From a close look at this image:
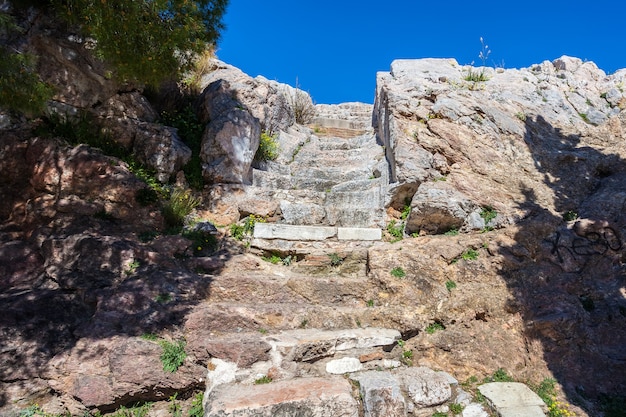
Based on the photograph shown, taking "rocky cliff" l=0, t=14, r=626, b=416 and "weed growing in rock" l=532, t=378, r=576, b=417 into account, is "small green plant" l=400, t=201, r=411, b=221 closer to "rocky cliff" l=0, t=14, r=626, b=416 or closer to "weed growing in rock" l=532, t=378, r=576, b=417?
"rocky cliff" l=0, t=14, r=626, b=416

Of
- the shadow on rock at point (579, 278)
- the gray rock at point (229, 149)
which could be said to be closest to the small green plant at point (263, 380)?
the shadow on rock at point (579, 278)

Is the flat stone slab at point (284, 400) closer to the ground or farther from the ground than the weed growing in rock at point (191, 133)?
closer to the ground

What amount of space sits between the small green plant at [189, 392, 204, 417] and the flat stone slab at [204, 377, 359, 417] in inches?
9.3

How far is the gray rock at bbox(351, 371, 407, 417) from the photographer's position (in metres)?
3.49

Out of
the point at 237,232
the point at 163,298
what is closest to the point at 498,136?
the point at 237,232

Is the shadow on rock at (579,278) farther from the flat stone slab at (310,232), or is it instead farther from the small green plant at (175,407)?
the small green plant at (175,407)

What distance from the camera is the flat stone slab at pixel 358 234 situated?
248 inches

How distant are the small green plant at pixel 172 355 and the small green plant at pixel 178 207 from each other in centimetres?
251

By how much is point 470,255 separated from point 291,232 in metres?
2.77

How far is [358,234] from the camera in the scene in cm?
630

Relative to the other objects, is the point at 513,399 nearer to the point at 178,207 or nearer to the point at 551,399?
the point at 551,399

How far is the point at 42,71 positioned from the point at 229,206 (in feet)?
12.8

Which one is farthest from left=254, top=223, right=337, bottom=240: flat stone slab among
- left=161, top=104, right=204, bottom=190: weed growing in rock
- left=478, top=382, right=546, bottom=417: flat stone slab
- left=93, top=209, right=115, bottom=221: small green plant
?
left=478, top=382, right=546, bottom=417: flat stone slab

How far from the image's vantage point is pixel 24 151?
567 centimetres
